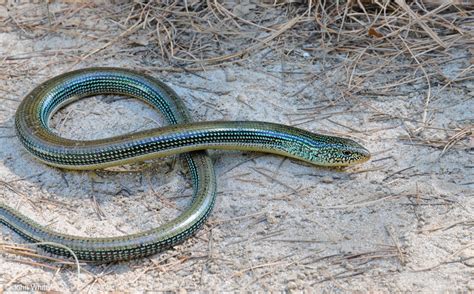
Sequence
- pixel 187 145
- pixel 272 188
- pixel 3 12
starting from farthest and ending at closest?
pixel 3 12
pixel 187 145
pixel 272 188

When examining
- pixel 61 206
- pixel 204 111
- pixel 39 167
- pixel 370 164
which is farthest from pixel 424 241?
pixel 39 167

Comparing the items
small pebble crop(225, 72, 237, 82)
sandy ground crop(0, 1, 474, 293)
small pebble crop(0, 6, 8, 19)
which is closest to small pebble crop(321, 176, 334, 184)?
sandy ground crop(0, 1, 474, 293)

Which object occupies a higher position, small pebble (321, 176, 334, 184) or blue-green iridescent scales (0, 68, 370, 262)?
blue-green iridescent scales (0, 68, 370, 262)

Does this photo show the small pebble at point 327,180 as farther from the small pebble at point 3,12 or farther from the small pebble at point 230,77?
the small pebble at point 3,12

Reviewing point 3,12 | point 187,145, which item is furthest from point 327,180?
point 3,12

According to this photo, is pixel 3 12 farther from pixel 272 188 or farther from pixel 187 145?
pixel 272 188

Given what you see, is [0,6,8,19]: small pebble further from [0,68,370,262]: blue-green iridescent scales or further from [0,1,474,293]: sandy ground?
[0,68,370,262]: blue-green iridescent scales

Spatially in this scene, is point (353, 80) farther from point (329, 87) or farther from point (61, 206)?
point (61, 206)

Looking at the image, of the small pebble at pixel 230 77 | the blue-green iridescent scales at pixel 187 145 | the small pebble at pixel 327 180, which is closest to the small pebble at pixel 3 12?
the blue-green iridescent scales at pixel 187 145
